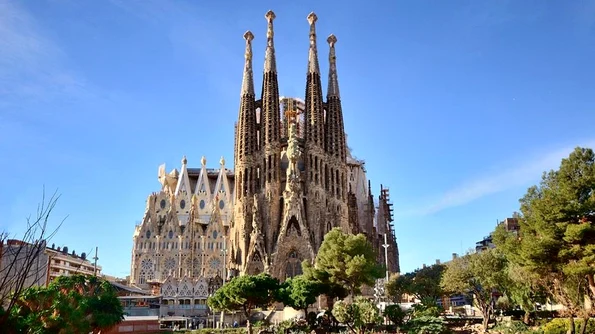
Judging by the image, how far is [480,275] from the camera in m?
35.2

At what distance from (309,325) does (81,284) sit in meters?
14.9

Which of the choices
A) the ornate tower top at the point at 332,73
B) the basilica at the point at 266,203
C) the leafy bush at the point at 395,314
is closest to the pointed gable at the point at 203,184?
the basilica at the point at 266,203

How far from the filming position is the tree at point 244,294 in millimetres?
35406

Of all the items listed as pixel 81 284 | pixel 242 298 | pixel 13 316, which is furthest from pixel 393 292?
pixel 13 316

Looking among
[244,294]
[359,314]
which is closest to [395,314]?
[359,314]

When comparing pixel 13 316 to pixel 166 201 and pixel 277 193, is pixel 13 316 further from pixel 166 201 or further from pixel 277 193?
pixel 166 201

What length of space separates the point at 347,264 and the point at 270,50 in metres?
39.0

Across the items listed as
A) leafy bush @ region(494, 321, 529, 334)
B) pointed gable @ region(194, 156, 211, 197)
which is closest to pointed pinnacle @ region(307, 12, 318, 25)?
pointed gable @ region(194, 156, 211, 197)

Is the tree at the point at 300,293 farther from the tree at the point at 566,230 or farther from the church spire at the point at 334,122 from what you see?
the church spire at the point at 334,122

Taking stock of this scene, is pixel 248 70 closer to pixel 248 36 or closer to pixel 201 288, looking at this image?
pixel 248 36

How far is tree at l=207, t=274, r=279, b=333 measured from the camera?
3541 centimetres

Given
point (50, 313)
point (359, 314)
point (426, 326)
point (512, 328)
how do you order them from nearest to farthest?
1. point (50, 313)
2. point (512, 328)
3. point (426, 326)
4. point (359, 314)

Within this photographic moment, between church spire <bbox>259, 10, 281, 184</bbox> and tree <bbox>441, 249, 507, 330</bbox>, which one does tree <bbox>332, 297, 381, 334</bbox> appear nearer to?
tree <bbox>441, 249, 507, 330</bbox>

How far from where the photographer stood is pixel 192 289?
58250mm
